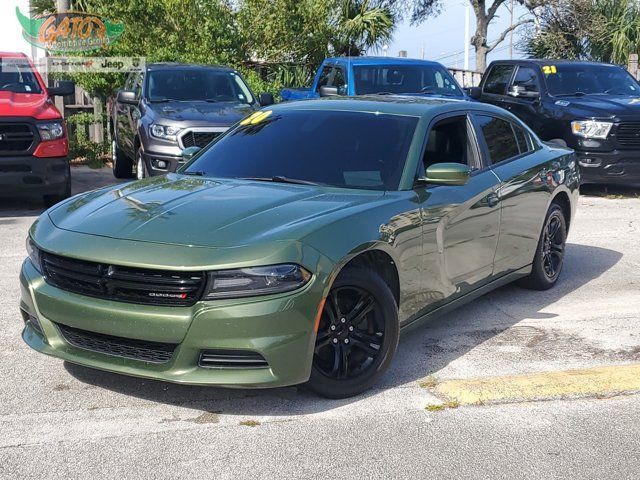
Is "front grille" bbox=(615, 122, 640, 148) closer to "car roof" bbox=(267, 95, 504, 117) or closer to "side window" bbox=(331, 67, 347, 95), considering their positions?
"side window" bbox=(331, 67, 347, 95)

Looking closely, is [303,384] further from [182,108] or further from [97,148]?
[97,148]

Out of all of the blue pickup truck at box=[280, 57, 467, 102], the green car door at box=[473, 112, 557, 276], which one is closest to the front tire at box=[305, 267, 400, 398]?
the green car door at box=[473, 112, 557, 276]

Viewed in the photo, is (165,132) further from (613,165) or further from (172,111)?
(613,165)

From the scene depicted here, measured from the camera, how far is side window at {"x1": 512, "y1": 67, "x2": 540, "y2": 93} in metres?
14.2

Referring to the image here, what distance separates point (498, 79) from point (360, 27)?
5923mm

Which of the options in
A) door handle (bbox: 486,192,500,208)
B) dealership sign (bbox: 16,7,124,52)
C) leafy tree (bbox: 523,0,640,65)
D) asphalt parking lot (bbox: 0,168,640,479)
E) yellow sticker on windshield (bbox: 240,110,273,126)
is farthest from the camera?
leafy tree (bbox: 523,0,640,65)

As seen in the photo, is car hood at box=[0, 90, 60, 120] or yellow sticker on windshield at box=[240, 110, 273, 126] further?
car hood at box=[0, 90, 60, 120]

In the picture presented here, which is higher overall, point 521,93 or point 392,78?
point 392,78

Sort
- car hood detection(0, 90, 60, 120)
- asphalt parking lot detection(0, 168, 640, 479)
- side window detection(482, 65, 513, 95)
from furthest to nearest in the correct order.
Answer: side window detection(482, 65, 513, 95) < car hood detection(0, 90, 60, 120) < asphalt parking lot detection(0, 168, 640, 479)

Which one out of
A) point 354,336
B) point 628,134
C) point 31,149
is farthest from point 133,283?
point 628,134

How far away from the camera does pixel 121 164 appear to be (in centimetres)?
1420

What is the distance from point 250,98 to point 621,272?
6.32 meters

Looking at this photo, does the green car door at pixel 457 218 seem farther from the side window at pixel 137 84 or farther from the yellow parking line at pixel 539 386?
the side window at pixel 137 84

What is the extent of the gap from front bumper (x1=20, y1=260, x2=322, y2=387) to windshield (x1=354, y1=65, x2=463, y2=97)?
369 inches
